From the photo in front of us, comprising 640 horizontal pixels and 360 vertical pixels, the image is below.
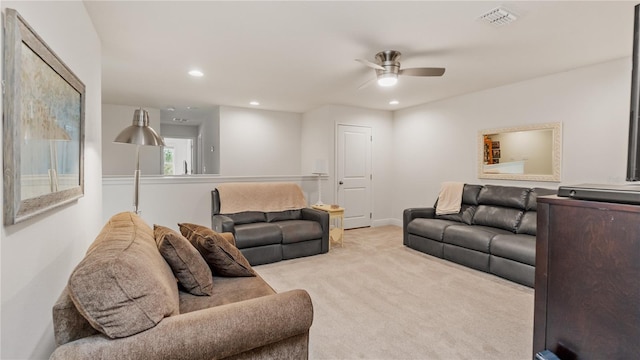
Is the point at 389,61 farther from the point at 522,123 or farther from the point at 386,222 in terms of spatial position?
the point at 386,222

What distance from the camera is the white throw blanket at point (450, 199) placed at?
177 inches

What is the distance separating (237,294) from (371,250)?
2.87 metres

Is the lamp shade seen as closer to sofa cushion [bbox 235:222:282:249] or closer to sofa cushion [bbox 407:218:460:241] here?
sofa cushion [bbox 235:222:282:249]

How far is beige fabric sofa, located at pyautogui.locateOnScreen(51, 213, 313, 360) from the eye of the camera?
3.49 ft

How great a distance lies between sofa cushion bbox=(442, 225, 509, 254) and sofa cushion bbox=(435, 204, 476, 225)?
251mm

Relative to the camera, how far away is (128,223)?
189 centimetres

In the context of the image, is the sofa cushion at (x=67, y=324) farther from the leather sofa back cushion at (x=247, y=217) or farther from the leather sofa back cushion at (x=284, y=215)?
the leather sofa back cushion at (x=284, y=215)

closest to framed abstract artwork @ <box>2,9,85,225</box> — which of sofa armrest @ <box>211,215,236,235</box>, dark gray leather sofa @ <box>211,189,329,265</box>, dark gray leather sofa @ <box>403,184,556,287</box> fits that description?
sofa armrest @ <box>211,215,236,235</box>

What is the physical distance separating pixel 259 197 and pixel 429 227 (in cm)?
244

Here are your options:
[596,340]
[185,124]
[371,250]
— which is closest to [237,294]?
[596,340]

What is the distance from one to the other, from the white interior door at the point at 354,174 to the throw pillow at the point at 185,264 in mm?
4126

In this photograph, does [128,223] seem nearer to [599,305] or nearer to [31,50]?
[31,50]

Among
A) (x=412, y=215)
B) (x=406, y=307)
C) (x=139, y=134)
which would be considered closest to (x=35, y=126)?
(x=139, y=134)

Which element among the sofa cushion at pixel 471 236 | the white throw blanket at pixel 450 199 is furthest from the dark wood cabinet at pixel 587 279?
the white throw blanket at pixel 450 199
